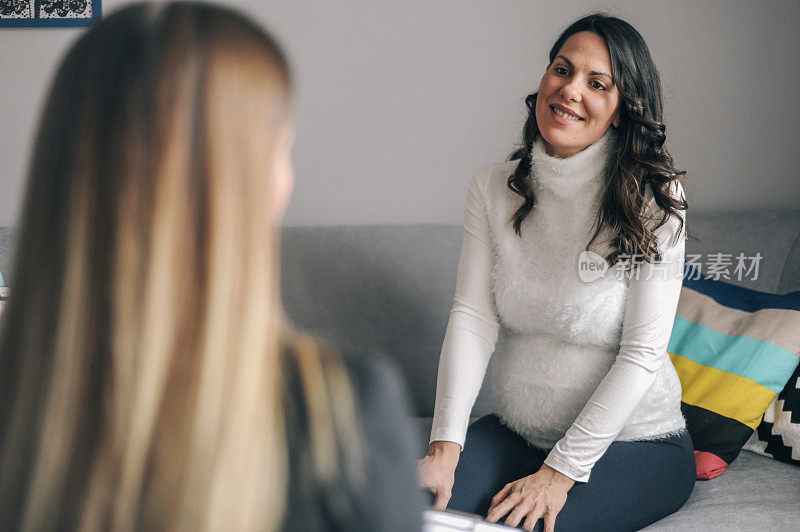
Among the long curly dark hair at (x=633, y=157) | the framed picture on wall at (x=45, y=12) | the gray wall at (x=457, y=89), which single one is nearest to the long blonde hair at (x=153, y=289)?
the long curly dark hair at (x=633, y=157)

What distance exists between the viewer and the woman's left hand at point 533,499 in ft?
3.81

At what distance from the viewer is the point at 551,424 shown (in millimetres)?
1335

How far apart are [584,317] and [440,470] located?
395 mm

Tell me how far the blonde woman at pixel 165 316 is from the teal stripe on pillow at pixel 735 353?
1296 mm

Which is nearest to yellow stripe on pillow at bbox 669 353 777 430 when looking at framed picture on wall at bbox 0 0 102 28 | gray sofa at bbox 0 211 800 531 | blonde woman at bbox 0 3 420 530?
gray sofa at bbox 0 211 800 531

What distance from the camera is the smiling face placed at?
51.2 inches

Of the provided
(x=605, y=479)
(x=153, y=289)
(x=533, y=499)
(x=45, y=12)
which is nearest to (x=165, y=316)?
(x=153, y=289)

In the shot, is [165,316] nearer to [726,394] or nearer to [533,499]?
[533,499]

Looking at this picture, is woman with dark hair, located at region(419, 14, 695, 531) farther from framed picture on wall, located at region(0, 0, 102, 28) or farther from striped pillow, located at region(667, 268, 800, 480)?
framed picture on wall, located at region(0, 0, 102, 28)

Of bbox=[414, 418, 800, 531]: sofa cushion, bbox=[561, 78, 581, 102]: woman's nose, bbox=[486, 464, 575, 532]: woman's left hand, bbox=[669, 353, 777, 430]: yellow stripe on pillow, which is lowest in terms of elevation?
bbox=[414, 418, 800, 531]: sofa cushion

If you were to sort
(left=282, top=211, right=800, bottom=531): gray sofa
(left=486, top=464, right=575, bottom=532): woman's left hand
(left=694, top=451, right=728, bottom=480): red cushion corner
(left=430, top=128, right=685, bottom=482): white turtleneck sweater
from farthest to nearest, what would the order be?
(left=282, top=211, right=800, bottom=531): gray sofa < (left=694, top=451, right=728, bottom=480): red cushion corner < (left=430, top=128, right=685, bottom=482): white turtleneck sweater < (left=486, top=464, right=575, bottom=532): woman's left hand

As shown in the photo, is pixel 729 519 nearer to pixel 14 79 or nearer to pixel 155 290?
pixel 155 290

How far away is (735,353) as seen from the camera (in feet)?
5.08

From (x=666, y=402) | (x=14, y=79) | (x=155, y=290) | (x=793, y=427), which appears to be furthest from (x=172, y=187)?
(x=14, y=79)
